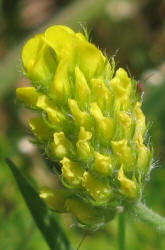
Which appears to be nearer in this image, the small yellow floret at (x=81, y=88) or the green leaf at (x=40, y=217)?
the small yellow floret at (x=81, y=88)

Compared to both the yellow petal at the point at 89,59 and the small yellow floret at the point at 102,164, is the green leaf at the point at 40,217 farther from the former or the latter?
the yellow petal at the point at 89,59

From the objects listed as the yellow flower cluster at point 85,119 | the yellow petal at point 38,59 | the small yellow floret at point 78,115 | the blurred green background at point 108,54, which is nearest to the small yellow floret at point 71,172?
the yellow flower cluster at point 85,119

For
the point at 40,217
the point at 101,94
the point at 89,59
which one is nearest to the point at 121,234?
the point at 40,217

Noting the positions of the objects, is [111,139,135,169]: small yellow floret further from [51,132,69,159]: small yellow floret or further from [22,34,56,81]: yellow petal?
[22,34,56,81]: yellow petal

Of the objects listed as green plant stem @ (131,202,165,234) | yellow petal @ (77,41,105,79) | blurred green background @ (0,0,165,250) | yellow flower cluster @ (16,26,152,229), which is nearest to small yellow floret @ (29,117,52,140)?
yellow flower cluster @ (16,26,152,229)

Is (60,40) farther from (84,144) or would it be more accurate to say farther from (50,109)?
(84,144)

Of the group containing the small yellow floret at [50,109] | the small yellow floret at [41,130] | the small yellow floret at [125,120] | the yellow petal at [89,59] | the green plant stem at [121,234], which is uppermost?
the yellow petal at [89,59]
